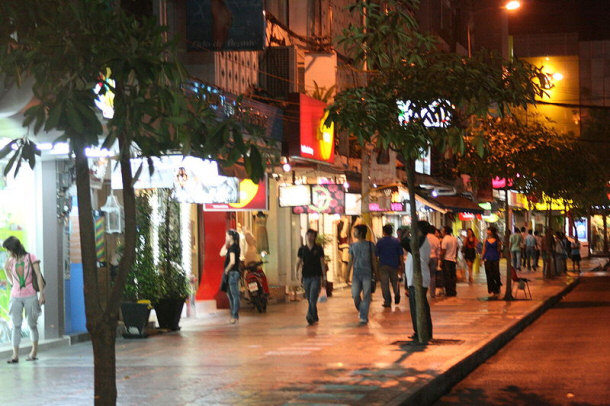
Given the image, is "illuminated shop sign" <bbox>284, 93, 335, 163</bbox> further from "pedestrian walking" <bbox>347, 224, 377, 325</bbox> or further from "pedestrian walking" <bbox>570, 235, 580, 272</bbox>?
"pedestrian walking" <bbox>570, 235, 580, 272</bbox>

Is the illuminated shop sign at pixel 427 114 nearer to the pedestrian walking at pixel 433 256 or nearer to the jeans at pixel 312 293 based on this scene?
the jeans at pixel 312 293

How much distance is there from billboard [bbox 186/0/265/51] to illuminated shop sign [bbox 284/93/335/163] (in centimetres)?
299

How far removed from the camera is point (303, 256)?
2028 centimetres

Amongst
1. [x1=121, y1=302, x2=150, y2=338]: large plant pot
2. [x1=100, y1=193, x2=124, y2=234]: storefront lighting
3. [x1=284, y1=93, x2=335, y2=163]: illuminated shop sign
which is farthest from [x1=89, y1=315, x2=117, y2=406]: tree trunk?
[x1=284, y1=93, x2=335, y2=163]: illuminated shop sign

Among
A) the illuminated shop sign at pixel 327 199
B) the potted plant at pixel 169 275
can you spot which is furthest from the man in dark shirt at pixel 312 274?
the illuminated shop sign at pixel 327 199

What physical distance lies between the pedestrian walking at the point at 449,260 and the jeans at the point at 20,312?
48.7ft

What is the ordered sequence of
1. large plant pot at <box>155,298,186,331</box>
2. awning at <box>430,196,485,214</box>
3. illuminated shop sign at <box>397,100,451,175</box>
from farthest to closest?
1. awning at <box>430,196,485,214</box>
2. large plant pot at <box>155,298,186,331</box>
3. illuminated shop sign at <box>397,100,451,175</box>

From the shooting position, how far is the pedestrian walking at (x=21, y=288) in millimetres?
14938

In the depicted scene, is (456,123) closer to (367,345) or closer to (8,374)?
(367,345)

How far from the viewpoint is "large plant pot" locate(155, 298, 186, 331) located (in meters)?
19.1

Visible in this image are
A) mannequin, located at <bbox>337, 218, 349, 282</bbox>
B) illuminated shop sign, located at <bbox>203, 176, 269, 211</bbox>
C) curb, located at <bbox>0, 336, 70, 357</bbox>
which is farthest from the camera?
mannequin, located at <bbox>337, 218, 349, 282</bbox>

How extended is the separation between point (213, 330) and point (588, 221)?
64.2 metres

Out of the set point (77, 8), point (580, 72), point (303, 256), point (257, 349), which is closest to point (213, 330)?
point (303, 256)

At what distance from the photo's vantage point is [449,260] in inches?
1100
